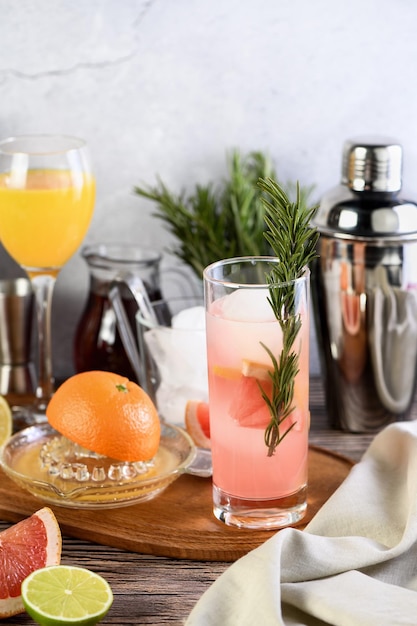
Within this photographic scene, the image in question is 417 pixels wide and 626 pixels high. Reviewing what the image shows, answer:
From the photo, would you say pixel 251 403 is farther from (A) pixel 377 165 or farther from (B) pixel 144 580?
(A) pixel 377 165

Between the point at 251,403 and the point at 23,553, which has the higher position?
the point at 251,403

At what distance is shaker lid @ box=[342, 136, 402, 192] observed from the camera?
1.27 meters

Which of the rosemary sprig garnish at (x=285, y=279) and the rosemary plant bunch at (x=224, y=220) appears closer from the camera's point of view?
the rosemary sprig garnish at (x=285, y=279)

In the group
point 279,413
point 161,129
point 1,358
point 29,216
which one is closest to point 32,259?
point 29,216

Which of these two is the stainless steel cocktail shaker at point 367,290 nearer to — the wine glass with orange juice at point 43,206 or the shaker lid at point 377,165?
the shaker lid at point 377,165

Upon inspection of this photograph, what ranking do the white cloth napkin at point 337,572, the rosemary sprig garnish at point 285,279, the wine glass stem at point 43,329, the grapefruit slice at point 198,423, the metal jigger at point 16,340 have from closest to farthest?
1. the white cloth napkin at point 337,572
2. the rosemary sprig garnish at point 285,279
3. the grapefruit slice at point 198,423
4. the wine glass stem at point 43,329
5. the metal jigger at point 16,340

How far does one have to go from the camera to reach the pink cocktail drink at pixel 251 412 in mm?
973

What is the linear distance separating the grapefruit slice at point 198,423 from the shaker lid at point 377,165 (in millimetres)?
387

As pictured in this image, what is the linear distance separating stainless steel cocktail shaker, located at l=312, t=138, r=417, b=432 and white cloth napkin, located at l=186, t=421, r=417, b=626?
29 cm

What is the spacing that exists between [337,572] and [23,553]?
0.32 meters

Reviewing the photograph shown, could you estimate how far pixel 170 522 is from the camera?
1.05 metres

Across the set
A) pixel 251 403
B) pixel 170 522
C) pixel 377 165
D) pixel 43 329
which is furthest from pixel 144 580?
pixel 377 165

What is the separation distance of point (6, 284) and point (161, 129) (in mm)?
385

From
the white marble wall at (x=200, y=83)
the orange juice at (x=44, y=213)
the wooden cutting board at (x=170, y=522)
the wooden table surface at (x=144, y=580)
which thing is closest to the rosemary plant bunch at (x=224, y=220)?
the white marble wall at (x=200, y=83)
